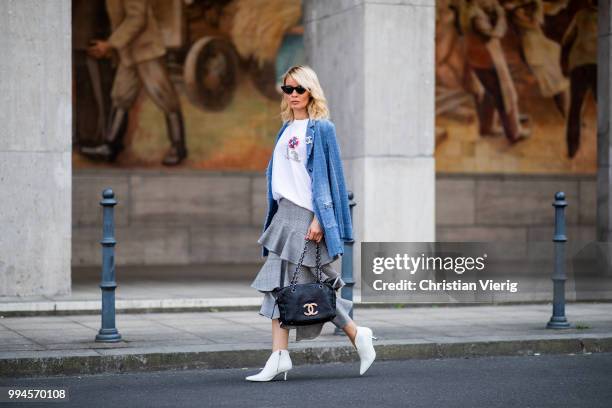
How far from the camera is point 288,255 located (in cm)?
Answer: 810

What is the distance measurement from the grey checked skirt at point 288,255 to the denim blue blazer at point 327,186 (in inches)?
3.7

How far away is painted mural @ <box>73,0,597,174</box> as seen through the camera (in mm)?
18312

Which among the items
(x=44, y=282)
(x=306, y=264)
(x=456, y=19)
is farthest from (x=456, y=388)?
(x=456, y=19)

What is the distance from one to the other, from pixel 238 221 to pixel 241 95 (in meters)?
1.99

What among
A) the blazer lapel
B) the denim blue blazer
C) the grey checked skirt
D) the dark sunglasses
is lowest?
the grey checked skirt

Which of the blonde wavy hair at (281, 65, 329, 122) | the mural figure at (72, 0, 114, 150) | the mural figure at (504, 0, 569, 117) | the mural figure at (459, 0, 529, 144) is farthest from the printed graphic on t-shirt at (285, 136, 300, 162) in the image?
the mural figure at (504, 0, 569, 117)

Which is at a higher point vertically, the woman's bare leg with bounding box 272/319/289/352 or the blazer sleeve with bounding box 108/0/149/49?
the blazer sleeve with bounding box 108/0/149/49

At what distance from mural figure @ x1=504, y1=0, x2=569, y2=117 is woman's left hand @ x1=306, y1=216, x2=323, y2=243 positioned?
13116 mm

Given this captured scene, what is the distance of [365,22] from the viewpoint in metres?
14.1

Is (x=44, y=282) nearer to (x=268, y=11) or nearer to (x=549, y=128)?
(x=268, y=11)

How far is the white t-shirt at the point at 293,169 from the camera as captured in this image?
8180mm

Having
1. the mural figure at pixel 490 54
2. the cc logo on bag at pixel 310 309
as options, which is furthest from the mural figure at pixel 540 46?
the cc logo on bag at pixel 310 309

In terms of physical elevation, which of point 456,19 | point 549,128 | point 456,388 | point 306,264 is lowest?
point 456,388

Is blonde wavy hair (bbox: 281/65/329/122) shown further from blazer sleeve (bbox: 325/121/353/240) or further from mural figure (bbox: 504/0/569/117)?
mural figure (bbox: 504/0/569/117)
